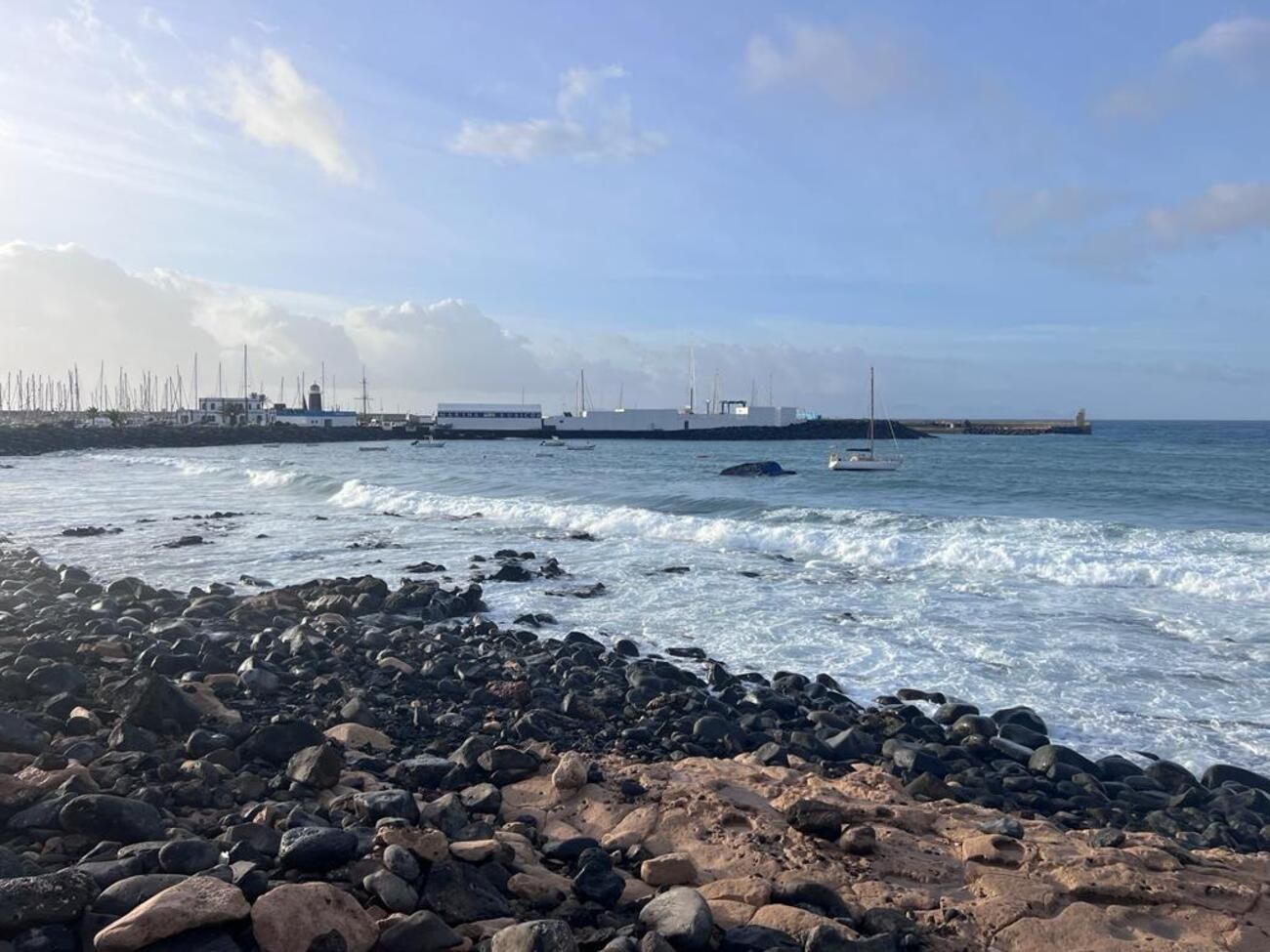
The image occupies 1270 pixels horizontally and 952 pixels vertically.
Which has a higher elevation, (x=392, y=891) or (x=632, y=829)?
(x=392, y=891)

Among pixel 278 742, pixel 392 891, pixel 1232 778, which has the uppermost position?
pixel 392 891

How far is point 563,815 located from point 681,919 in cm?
190

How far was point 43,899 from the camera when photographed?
3670mm

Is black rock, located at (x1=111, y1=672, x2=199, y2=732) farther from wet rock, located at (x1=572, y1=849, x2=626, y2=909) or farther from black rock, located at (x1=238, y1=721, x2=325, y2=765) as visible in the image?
wet rock, located at (x1=572, y1=849, x2=626, y2=909)

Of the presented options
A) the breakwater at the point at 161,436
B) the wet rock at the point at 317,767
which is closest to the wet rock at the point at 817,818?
the wet rock at the point at 317,767

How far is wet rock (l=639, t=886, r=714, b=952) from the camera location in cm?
400

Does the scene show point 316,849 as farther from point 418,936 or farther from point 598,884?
point 598,884

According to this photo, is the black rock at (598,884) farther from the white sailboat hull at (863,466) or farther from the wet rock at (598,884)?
the white sailboat hull at (863,466)

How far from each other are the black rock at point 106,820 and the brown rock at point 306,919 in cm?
119

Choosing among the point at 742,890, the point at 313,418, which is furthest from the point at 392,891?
the point at 313,418

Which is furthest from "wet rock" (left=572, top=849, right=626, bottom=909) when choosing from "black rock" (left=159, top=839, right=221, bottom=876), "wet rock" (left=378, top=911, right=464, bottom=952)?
"black rock" (left=159, top=839, right=221, bottom=876)

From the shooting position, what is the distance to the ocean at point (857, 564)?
10.1 metres

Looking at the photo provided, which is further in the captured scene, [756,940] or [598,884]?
[598,884]

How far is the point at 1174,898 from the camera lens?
15.8 feet
